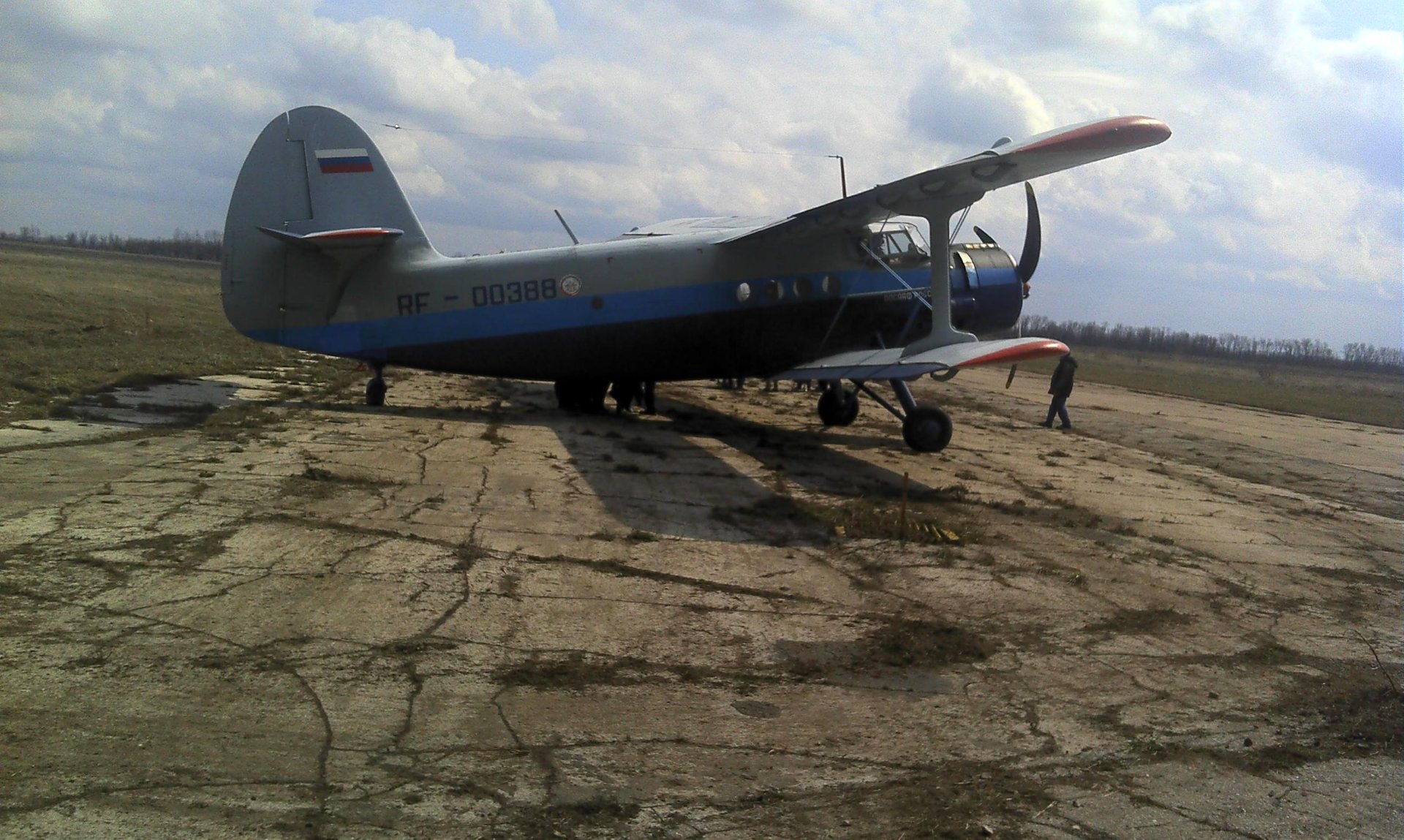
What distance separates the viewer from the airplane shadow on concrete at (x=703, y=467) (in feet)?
32.8

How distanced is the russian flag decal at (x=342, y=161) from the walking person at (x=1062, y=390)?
13499 mm

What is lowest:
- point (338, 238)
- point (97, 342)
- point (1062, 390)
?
point (97, 342)

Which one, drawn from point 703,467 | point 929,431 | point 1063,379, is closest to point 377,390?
point 703,467

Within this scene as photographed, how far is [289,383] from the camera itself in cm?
1845

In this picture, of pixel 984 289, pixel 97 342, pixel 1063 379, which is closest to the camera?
pixel 984 289

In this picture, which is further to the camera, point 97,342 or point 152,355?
point 97,342

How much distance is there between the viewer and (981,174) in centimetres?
1323

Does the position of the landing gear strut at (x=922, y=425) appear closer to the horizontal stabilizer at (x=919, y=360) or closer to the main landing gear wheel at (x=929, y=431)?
the main landing gear wheel at (x=929, y=431)

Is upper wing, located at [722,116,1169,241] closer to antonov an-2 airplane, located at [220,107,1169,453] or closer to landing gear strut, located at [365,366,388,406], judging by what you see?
antonov an-2 airplane, located at [220,107,1169,453]

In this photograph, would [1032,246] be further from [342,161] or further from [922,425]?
[342,161]

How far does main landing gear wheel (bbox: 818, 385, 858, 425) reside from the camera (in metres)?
17.8

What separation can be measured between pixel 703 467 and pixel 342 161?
778 cm

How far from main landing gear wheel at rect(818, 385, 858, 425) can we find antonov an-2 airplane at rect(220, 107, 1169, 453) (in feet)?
4.93

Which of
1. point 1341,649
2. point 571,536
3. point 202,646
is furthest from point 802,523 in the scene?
point 202,646
